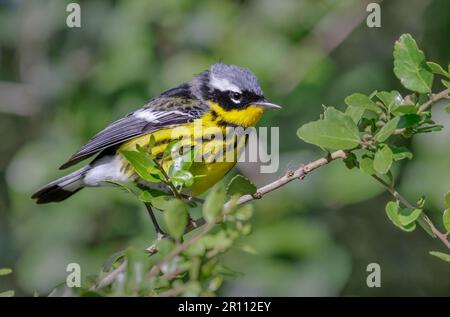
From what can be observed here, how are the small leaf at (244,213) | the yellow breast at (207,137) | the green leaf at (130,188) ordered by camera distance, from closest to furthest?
the small leaf at (244,213)
the green leaf at (130,188)
the yellow breast at (207,137)

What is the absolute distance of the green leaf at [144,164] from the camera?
2.22m

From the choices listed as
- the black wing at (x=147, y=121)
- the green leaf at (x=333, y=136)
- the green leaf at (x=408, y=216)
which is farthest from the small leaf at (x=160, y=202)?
the black wing at (x=147, y=121)

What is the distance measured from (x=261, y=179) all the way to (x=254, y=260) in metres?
0.46

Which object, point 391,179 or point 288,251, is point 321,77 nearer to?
point 288,251

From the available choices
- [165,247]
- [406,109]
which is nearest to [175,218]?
[165,247]

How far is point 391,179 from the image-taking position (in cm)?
237

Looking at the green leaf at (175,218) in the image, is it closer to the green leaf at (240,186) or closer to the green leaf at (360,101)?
the green leaf at (240,186)

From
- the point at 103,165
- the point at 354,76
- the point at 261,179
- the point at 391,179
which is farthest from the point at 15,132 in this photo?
the point at 391,179

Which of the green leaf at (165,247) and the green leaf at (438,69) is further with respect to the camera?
the green leaf at (438,69)

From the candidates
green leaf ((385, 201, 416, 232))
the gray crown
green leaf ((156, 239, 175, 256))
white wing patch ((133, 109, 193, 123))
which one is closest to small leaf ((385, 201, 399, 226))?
green leaf ((385, 201, 416, 232))

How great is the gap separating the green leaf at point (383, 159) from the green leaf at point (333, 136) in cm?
7

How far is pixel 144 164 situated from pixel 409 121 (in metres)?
0.78

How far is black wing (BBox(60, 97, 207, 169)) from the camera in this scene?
12.6 feet

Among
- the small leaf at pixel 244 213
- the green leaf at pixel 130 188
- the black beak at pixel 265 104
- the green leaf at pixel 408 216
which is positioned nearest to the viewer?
the small leaf at pixel 244 213
